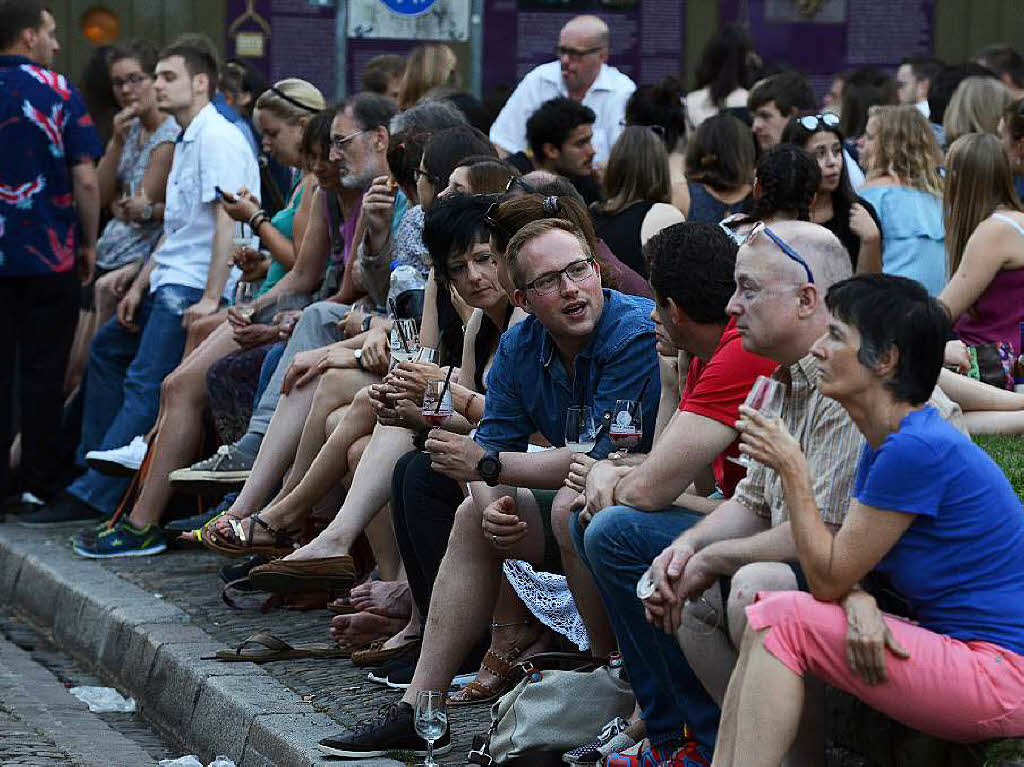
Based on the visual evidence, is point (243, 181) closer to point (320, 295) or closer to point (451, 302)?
point (320, 295)

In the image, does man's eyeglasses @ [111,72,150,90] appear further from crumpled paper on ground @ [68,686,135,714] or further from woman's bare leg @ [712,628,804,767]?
woman's bare leg @ [712,628,804,767]

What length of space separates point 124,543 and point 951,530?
5.80m

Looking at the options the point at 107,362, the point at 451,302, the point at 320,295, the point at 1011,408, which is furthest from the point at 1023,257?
the point at 107,362

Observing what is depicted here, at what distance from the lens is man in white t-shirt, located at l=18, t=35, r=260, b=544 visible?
384 inches

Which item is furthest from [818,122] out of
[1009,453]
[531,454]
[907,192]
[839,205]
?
[531,454]

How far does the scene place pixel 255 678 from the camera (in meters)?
6.61

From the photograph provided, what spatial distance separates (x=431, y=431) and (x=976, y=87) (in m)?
4.69

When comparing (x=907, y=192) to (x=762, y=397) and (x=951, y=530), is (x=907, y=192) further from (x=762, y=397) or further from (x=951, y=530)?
(x=951, y=530)

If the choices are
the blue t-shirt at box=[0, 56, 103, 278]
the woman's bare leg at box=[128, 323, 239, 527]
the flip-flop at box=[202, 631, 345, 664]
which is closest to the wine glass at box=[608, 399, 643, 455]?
the flip-flop at box=[202, 631, 345, 664]

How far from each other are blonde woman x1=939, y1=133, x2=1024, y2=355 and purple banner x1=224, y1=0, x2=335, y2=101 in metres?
7.51

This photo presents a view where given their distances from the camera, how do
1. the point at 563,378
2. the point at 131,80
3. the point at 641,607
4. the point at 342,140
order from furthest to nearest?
the point at 131,80 < the point at 342,140 < the point at 563,378 < the point at 641,607

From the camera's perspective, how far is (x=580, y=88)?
1112 centimetres

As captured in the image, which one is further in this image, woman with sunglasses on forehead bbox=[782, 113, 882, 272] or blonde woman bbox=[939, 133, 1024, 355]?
woman with sunglasses on forehead bbox=[782, 113, 882, 272]

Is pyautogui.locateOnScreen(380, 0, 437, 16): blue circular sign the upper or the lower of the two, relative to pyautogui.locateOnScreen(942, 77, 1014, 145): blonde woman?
upper
